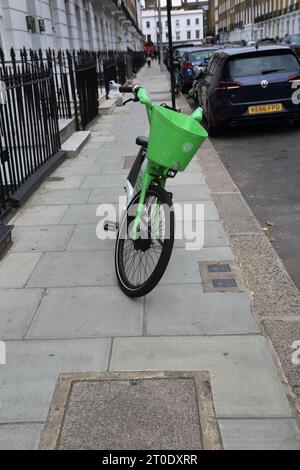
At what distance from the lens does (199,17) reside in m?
135

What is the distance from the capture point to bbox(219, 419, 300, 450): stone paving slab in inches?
88.8

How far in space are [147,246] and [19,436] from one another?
157 centimetres

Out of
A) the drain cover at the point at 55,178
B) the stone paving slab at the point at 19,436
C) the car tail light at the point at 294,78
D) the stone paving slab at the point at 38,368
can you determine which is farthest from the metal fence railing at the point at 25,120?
the car tail light at the point at 294,78

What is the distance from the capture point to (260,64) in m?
9.52

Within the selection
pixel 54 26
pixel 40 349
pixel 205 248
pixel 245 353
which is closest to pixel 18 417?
pixel 40 349

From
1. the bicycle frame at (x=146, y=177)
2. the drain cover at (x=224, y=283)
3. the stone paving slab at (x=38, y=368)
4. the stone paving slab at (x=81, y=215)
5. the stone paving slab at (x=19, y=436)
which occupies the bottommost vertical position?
the drain cover at (x=224, y=283)

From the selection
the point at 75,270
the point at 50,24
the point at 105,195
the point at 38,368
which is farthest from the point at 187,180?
the point at 50,24

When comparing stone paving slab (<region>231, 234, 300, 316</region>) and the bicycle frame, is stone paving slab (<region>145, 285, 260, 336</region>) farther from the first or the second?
the bicycle frame

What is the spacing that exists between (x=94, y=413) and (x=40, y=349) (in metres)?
0.71

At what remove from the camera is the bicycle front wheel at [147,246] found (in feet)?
10.8

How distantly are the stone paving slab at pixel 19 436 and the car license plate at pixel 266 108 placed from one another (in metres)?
7.90

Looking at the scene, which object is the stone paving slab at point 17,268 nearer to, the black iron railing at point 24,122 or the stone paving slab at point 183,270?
the black iron railing at point 24,122

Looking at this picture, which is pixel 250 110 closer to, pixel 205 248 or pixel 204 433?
pixel 205 248

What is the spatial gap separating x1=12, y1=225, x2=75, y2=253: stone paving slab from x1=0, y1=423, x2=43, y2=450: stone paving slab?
2.28m
